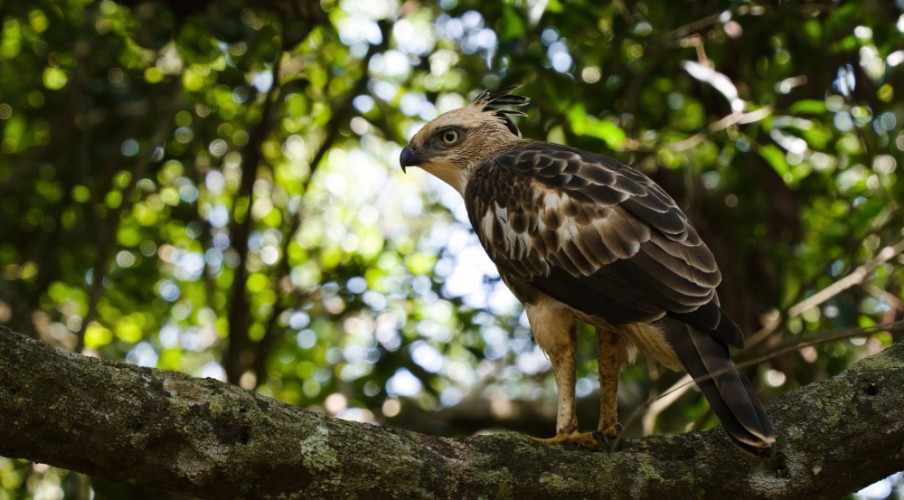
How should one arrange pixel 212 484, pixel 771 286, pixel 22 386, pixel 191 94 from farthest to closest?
1. pixel 191 94
2. pixel 771 286
3. pixel 212 484
4. pixel 22 386

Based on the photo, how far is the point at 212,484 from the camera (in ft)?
9.18

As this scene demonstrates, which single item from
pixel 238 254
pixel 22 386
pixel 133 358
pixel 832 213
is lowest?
pixel 133 358

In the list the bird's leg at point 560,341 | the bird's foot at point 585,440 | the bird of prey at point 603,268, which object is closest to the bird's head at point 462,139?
the bird of prey at point 603,268

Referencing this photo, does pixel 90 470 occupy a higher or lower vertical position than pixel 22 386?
lower

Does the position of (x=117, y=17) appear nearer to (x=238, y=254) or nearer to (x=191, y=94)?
(x=191, y=94)

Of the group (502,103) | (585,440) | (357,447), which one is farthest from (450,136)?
(357,447)

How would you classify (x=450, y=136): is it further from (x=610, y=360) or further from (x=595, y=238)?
(x=610, y=360)

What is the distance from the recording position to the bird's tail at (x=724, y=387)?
3102mm

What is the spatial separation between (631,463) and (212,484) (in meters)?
1.32

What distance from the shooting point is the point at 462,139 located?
5.40 meters

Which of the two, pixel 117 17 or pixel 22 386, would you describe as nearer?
pixel 22 386

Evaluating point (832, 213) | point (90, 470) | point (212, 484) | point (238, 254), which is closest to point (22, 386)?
point (90, 470)

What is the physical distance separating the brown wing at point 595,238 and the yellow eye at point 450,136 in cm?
68

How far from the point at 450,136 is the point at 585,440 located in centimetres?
216
